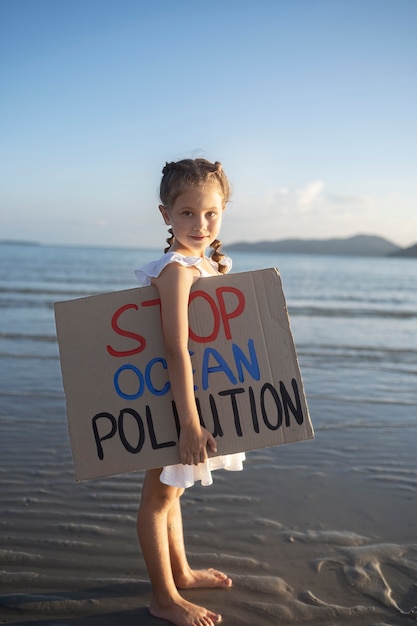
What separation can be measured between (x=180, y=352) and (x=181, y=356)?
0.02 m

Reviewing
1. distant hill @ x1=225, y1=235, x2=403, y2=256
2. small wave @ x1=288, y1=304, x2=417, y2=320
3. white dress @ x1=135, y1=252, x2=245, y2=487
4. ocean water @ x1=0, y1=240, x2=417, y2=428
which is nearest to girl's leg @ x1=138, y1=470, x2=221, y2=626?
white dress @ x1=135, y1=252, x2=245, y2=487

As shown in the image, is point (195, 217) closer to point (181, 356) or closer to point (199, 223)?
point (199, 223)

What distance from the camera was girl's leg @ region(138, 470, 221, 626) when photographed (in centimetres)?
235

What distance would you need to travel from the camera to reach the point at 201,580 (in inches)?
105

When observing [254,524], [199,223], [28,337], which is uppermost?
[28,337]

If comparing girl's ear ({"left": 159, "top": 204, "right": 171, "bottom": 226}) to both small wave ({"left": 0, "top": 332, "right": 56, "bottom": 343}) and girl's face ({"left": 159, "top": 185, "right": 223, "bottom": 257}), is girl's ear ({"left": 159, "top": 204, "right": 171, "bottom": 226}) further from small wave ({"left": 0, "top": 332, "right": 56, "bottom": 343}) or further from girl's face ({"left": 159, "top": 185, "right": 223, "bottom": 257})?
small wave ({"left": 0, "top": 332, "right": 56, "bottom": 343})

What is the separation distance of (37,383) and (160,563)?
14.6 feet

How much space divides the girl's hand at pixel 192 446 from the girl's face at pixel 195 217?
725 millimetres

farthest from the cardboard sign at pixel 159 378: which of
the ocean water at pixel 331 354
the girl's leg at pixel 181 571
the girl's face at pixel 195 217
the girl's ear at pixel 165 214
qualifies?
the ocean water at pixel 331 354

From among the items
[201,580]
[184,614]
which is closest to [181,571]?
[201,580]

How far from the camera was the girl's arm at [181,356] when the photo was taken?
2064 mm

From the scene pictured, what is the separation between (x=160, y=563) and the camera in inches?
93.7

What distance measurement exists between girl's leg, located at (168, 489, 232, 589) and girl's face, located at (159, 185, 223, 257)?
3.98ft

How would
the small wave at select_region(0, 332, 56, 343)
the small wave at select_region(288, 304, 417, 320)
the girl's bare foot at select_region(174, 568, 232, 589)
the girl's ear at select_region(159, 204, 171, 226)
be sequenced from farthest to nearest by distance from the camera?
the small wave at select_region(288, 304, 417, 320)
the small wave at select_region(0, 332, 56, 343)
the girl's bare foot at select_region(174, 568, 232, 589)
the girl's ear at select_region(159, 204, 171, 226)
